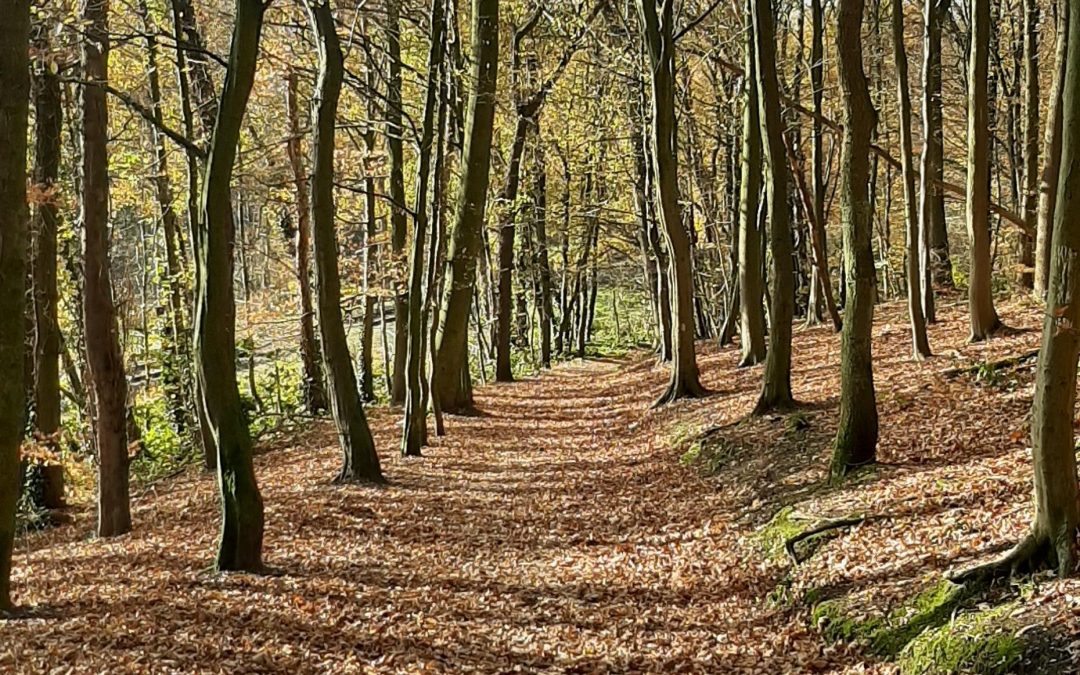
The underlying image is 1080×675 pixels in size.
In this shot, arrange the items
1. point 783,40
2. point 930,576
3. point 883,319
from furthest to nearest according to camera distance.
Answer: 1. point 783,40
2. point 883,319
3. point 930,576

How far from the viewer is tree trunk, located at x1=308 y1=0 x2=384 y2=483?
34.8 feet

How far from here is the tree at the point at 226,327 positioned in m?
7.35

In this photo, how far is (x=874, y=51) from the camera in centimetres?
2119

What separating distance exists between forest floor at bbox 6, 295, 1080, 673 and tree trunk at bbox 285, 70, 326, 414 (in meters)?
6.67

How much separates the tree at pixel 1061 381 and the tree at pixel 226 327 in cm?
575

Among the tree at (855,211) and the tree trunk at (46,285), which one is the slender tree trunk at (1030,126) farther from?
the tree trunk at (46,285)

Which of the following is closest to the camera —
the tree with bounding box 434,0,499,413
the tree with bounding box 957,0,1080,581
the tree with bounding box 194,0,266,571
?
the tree with bounding box 957,0,1080,581

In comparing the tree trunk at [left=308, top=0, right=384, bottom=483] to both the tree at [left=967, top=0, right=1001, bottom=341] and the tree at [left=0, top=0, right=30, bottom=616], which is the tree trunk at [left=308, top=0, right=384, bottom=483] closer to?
the tree at [left=0, top=0, right=30, bottom=616]

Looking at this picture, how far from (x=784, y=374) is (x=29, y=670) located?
926cm

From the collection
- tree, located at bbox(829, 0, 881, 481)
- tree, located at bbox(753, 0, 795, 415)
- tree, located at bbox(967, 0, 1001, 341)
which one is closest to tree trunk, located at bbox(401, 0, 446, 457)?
tree, located at bbox(753, 0, 795, 415)

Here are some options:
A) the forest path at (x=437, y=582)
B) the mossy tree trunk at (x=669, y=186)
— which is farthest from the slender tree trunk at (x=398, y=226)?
the forest path at (x=437, y=582)

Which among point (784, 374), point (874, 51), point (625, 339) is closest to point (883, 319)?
point (874, 51)

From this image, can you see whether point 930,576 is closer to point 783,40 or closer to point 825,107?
point 783,40

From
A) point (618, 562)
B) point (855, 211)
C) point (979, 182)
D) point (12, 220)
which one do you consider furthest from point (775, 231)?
point (12, 220)
